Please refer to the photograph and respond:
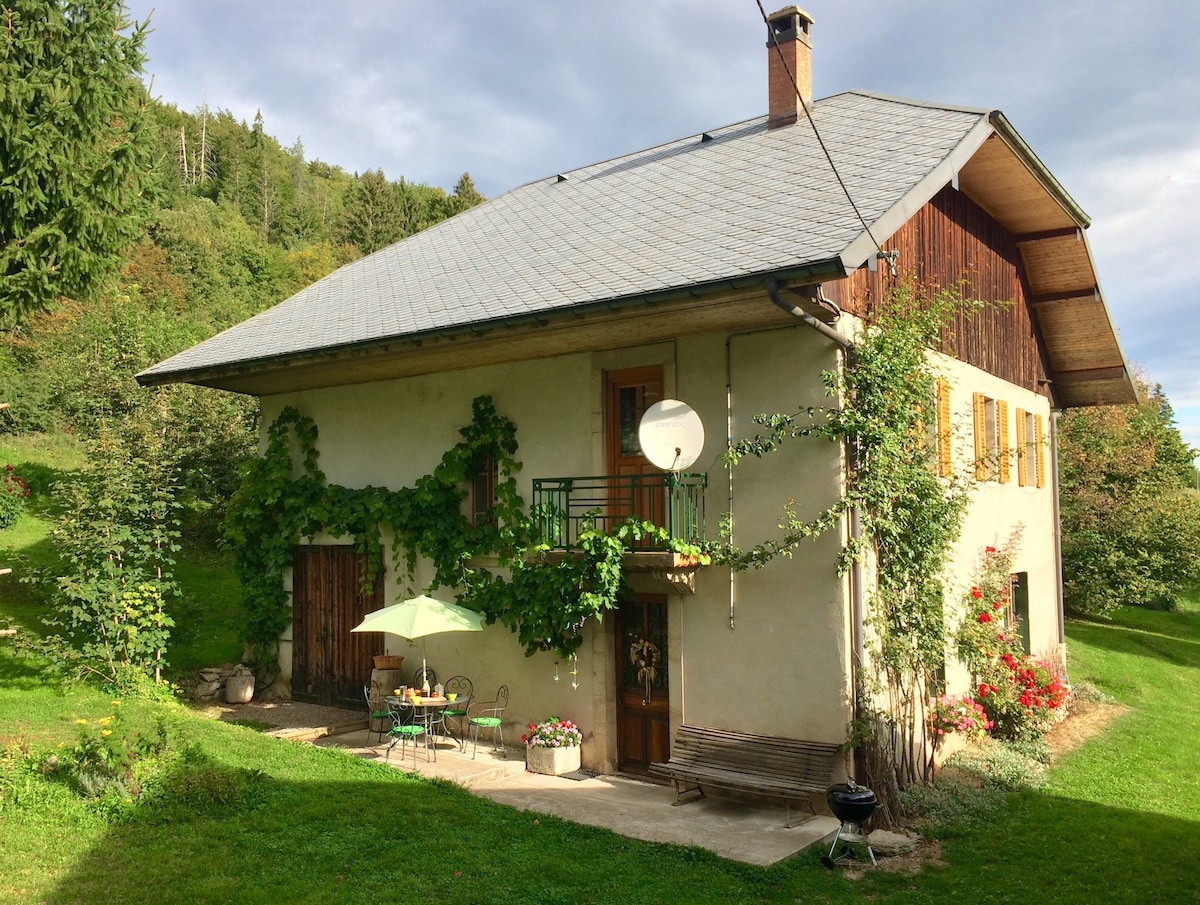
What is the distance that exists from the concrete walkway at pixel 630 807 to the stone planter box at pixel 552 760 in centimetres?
11

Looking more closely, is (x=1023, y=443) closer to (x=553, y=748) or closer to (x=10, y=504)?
(x=553, y=748)

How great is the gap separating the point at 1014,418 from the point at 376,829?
11.1 m

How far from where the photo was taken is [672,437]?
933cm

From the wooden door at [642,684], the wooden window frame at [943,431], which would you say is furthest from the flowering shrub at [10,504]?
the wooden window frame at [943,431]

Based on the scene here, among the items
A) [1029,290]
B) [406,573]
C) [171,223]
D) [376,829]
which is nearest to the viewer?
[376,829]

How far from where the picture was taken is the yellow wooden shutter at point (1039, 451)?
608 inches

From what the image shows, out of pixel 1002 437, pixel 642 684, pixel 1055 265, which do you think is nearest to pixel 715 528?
pixel 642 684

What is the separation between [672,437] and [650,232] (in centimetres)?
Answer: 319

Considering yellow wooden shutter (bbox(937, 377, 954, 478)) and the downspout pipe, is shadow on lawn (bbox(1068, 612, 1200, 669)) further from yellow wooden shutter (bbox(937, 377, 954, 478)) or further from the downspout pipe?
the downspout pipe

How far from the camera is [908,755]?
9.77 metres

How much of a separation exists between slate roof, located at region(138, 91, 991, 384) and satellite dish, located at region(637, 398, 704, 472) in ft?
4.28

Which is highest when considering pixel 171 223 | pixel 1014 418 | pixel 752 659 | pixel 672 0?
pixel 171 223

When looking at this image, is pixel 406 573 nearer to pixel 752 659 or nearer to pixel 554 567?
pixel 554 567

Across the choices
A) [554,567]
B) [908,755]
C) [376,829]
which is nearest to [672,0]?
[554,567]
